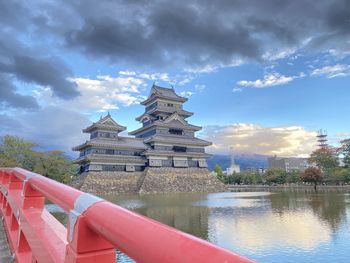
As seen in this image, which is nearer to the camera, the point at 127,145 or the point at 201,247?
the point at 201,247

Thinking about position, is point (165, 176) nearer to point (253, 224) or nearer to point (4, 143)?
point (4, 143)

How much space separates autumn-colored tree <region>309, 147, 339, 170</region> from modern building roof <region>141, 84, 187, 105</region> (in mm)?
22727

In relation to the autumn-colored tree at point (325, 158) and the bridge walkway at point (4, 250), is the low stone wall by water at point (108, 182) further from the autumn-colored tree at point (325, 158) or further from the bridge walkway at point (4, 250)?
the autumn-colored tree at point (325, 158)

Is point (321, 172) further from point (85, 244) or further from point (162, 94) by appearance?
point (85, 244)

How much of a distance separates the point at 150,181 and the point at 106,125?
7943 mm

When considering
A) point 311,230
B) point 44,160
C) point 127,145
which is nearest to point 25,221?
point 311,230

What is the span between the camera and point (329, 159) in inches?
1770

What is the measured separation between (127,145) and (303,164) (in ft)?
252

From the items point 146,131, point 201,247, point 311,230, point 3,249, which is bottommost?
point 311,230

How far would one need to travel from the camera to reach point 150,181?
32.8 meters

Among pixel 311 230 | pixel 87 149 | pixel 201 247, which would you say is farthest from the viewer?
pixel 87 149

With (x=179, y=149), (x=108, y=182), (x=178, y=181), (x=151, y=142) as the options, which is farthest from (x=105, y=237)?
(x=179, y=149)

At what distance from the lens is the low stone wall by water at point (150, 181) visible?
3088 cm

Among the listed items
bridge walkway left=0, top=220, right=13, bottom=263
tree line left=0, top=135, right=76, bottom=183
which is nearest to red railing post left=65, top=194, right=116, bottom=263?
bridge walkway left=0, top=220, right=13, bottom=263
